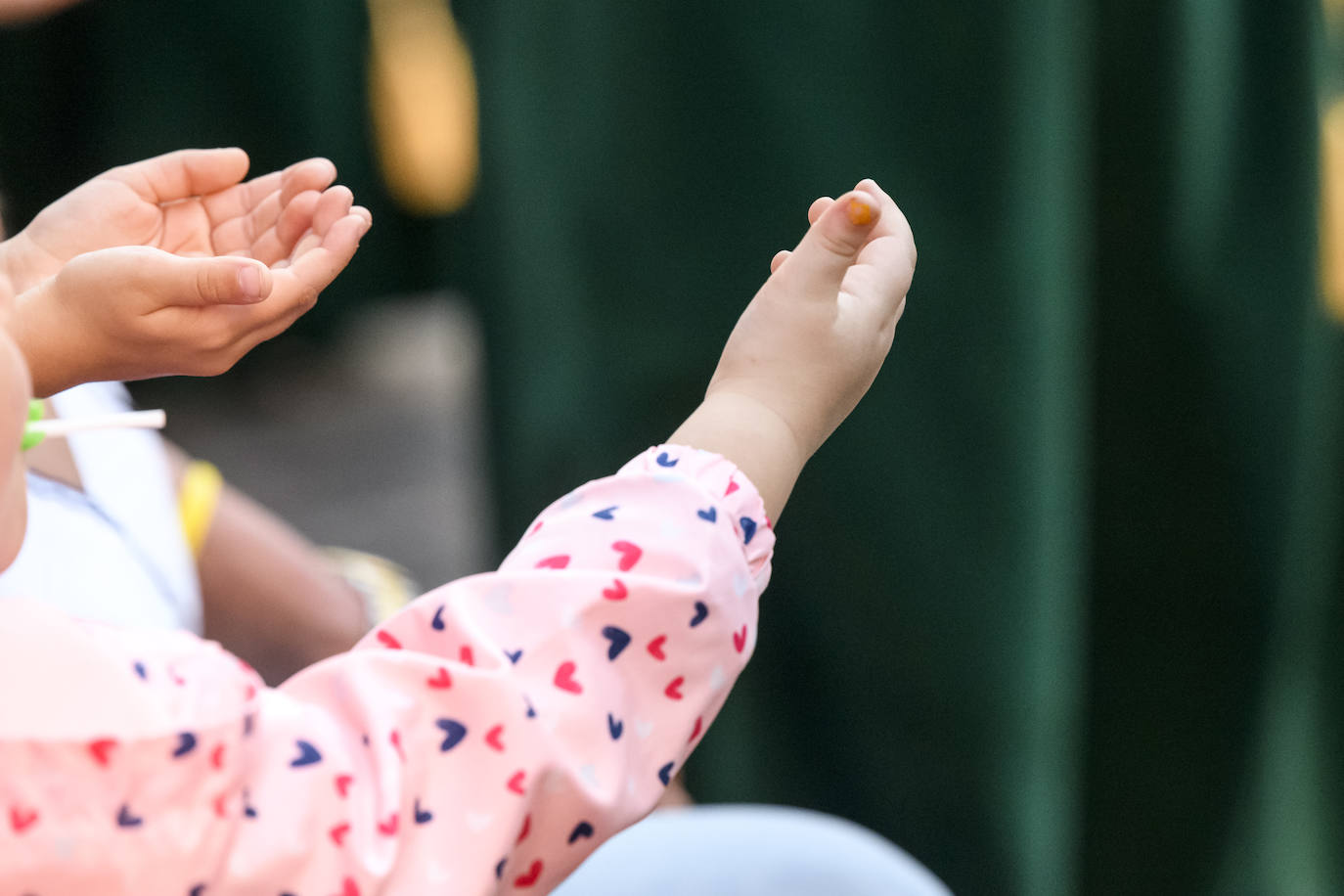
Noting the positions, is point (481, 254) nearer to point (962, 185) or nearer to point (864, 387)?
point (962, 185)

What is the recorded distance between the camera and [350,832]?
31cm

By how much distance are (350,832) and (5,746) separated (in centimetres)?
8

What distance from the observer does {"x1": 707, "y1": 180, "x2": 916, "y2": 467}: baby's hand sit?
0.34 metres

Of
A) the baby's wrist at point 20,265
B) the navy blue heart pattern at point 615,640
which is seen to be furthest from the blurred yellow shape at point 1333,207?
the baby's wrist at point 20,265

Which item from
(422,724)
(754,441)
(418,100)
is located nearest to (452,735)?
(422,724)

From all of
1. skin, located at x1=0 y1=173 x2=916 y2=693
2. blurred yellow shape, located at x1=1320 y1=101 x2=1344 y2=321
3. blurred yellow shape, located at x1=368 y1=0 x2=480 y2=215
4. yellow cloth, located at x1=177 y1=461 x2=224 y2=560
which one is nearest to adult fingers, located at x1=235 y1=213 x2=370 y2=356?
skin, located at x1=0 y1=173 x2=916 y2=693

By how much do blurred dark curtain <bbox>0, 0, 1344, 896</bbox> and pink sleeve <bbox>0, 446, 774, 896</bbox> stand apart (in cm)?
15

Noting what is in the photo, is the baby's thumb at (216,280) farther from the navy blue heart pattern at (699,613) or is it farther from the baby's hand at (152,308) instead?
the navy blue heart pattern at (699,613)

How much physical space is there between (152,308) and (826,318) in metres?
0.18

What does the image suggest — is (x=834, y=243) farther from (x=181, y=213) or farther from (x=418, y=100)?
(x=418, y=100)

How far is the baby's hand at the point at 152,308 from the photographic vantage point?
32 centimetres

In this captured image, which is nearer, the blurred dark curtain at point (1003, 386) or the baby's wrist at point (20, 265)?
the baby's wrist at point (20, 265)

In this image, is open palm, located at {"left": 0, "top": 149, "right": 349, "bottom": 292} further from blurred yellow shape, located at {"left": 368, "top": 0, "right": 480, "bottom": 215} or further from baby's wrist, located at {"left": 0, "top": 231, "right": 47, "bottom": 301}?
blurred yellow shape, located at {"left": 368, "top": 0, "right": 480, "bottom": 215}

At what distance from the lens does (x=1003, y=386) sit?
0.61 m
